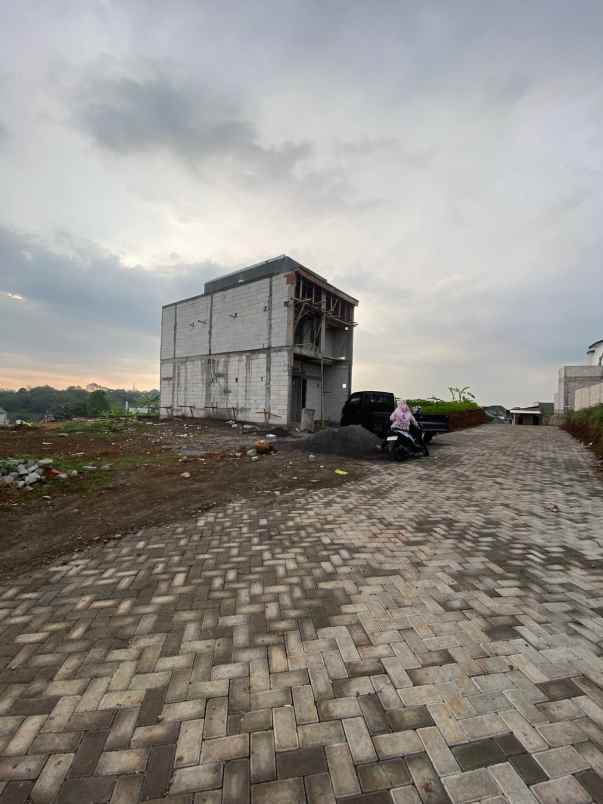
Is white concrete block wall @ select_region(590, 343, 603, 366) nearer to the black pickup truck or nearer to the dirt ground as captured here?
the black pickup truck

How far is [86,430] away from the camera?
1527 centimetres

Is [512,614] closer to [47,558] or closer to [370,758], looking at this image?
[370,758]

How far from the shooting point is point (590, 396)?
2298 cm

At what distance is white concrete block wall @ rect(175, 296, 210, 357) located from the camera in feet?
78.3

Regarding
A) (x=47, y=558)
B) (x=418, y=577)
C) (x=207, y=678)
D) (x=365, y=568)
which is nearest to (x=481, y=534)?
(x=418, y=577)

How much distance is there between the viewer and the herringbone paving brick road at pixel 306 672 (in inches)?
55.3


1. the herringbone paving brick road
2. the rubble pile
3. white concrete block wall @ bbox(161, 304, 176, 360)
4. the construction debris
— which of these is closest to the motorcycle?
the herringbone paving brick road

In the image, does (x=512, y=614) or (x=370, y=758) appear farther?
(x=512, y=614)

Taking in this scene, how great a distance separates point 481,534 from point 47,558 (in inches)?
185

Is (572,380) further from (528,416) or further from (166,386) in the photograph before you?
(166,386)

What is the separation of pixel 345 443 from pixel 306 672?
8.34 metres

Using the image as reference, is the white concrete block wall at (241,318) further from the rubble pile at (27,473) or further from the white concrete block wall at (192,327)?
the rubble pile at (27,473)

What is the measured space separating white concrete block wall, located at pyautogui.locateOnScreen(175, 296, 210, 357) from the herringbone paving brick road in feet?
70.9

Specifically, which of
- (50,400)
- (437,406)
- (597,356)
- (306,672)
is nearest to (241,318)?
(437,406)
